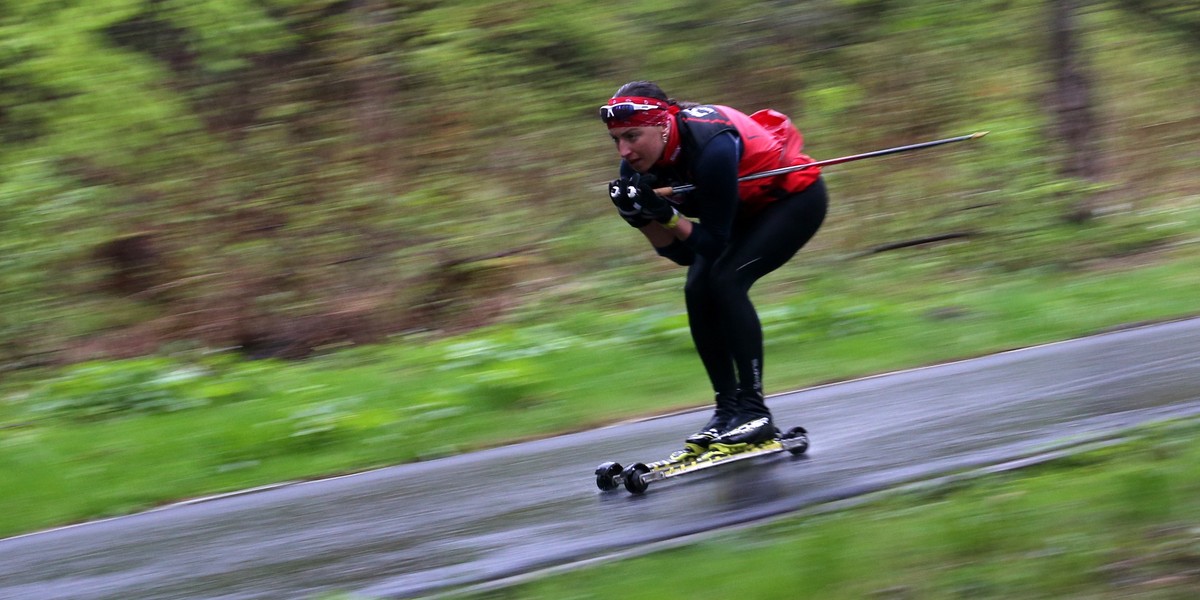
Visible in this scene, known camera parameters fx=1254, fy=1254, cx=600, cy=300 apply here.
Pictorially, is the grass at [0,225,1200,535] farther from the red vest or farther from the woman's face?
the woman's face

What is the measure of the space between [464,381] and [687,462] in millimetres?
3386

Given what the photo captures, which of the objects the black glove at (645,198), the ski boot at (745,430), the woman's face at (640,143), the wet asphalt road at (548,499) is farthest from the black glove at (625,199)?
the wet asphalt road at (548,499)

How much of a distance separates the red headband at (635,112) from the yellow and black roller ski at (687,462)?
149cm

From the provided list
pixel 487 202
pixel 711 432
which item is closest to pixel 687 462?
pixel 711 432

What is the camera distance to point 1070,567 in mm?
3732

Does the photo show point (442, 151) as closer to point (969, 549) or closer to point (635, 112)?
point (635, 112)

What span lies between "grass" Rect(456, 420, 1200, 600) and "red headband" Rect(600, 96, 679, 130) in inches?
69.2

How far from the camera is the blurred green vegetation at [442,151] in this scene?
40.3 ft

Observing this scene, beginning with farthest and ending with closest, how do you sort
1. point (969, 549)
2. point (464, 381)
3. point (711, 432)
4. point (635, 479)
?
point (464, 381) → point (711, 432) → point (635, 479) → point (969, 549)

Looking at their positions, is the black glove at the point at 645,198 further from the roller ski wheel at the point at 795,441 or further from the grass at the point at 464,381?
the grass at the point at 464,381

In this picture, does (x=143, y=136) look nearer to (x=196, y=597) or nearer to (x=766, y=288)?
(x=766, y=288)

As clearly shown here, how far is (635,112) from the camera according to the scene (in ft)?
17.3

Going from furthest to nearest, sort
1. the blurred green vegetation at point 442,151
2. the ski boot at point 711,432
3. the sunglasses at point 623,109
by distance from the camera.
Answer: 1. the blurred green vegetation at point 442,151
2. the ski boot at point 711,432
3. the sunglasses at point 623,109

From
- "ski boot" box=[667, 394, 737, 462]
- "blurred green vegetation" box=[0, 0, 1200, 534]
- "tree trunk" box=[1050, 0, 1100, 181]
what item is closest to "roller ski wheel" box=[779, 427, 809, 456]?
"ski boot" box=[667, 394, 737, 462]
